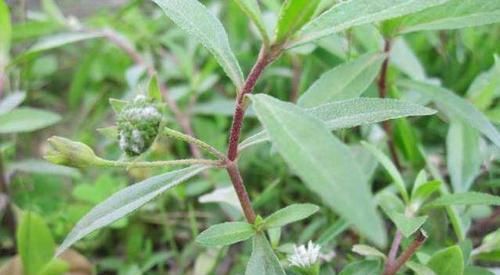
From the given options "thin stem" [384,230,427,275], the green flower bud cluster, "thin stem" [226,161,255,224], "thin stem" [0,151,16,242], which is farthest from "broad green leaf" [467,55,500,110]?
"thin stem" [0,151,16,242]

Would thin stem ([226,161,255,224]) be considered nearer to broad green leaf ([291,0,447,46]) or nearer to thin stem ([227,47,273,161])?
thin stem ([227,47,273,161])

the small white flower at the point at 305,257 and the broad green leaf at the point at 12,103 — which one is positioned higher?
the broad green leaf at the point at 12,103

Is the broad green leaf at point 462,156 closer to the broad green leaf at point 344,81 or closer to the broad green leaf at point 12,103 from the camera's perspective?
the broad green leaf at point 344,81

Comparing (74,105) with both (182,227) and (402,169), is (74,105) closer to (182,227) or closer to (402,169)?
(182,227)

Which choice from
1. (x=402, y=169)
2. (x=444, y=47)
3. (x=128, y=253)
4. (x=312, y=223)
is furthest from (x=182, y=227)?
(x=444, y=47)

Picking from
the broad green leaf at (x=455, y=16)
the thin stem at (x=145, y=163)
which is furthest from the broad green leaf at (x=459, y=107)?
the thin stem at (x=145, y=163)

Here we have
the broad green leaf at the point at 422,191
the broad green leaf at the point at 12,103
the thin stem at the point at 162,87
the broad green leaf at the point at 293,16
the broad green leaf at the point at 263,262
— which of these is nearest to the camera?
the broad green leaf at the point at 293,16
